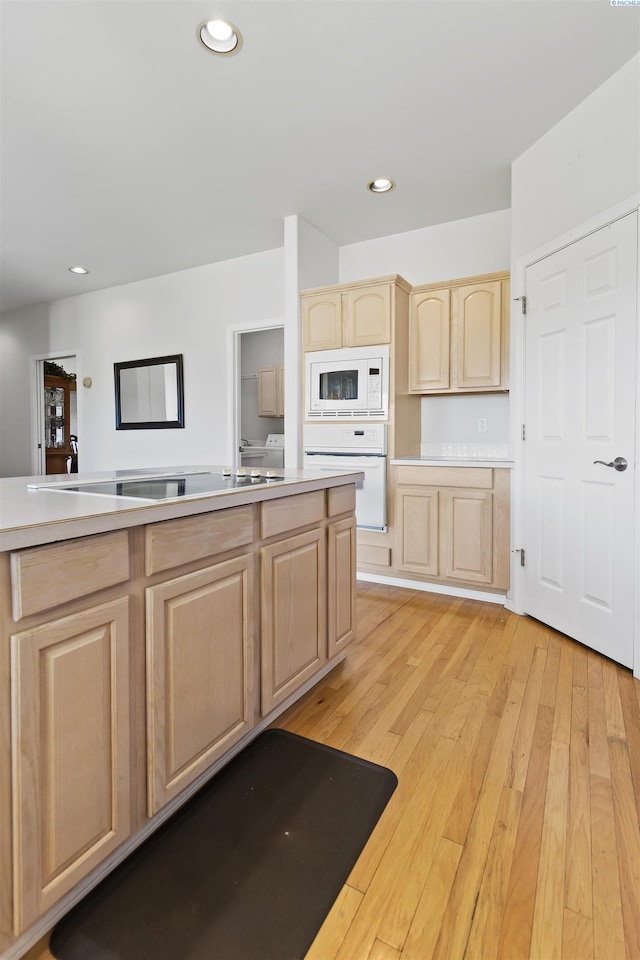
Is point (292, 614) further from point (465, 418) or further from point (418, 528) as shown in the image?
point (465, 418)

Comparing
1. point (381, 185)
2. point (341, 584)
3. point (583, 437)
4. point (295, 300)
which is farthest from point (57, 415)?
point (583, 437)

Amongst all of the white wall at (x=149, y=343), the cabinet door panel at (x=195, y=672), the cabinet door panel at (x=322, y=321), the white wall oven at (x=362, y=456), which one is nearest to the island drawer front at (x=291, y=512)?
the cabinet door panel at (x=195, y=672)

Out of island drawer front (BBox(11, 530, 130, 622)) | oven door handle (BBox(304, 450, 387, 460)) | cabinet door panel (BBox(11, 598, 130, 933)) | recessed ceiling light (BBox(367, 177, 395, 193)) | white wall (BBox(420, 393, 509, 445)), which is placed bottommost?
cabinet door panel (BBox(11, 598, 130, 933))

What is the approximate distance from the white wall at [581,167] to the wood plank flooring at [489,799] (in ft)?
7.21

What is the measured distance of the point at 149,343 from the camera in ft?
16.6

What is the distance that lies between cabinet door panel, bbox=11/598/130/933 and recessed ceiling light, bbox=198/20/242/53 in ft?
7.64

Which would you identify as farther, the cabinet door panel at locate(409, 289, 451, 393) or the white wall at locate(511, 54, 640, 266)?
the cabinet door panel at locate(409, 289, 451, 393)

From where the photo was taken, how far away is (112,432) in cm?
541

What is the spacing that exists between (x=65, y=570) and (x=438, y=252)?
3741 mm

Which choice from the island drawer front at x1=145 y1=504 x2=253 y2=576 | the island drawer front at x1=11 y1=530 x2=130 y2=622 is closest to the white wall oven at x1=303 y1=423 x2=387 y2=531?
the island drawer front at x1=145 y1=504 x2=253 y2=576

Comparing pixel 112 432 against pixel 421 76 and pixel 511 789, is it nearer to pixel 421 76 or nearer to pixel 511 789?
pixel 421 76

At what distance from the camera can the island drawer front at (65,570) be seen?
0.84 meters

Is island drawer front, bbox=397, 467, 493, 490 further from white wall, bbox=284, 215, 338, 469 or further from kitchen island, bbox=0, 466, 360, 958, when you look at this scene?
kitchen island, bbox=0, 466, 360, 958

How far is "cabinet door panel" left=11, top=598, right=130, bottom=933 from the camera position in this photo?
0.86 metres
